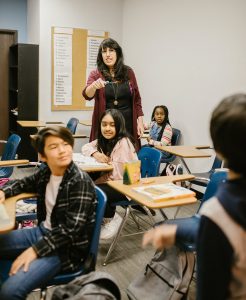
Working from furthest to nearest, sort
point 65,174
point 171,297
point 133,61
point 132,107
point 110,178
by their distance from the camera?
point 133,61 → point 132,107 → point 110,178 → point 171,297 → point 65,174

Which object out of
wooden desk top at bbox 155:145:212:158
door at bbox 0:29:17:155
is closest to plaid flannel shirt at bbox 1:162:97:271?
wooden desk top at bbox 155:145:212:158

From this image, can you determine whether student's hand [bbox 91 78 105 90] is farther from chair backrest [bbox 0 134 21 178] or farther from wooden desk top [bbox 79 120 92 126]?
wooden desk top [bbox 79 120 92 126]

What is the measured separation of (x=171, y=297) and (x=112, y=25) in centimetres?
513

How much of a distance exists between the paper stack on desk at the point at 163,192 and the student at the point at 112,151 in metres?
0.64

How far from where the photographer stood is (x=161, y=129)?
4.79 meters

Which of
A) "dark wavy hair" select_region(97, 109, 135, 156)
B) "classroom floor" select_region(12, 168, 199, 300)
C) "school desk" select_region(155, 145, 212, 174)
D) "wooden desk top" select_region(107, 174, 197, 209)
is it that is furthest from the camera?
"school desk" select_region(155, 145, 212, 174)

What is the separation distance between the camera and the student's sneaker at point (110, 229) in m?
2.96

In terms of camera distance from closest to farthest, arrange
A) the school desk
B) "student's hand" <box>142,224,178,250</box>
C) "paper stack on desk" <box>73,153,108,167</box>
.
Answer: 1. "student's hand" <box>142,224,178,250</box>
2. "paper stack on desk" <box>73,153,108,167</box>
3. the school desk

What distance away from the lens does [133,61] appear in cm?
597

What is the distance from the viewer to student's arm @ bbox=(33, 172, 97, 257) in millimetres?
1610

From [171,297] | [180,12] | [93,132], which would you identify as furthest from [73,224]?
[180,12]

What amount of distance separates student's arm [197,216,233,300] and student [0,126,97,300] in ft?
2.76

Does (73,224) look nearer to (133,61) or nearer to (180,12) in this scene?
(180,12)

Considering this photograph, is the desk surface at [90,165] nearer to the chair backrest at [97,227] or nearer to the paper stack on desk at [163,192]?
the paper stack on desk at [163,192]
